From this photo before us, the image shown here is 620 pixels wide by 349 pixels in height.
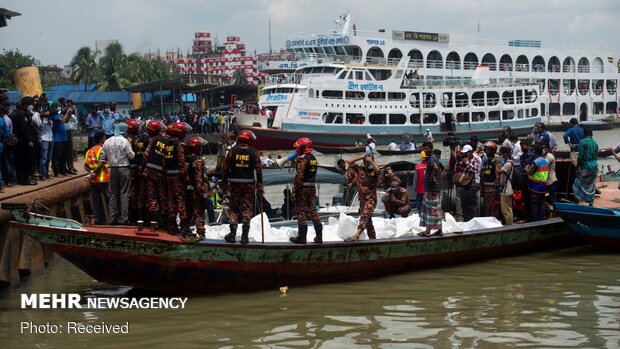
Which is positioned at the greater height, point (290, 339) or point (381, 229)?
point (381, 229)

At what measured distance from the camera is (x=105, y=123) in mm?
18078

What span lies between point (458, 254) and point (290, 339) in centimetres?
444

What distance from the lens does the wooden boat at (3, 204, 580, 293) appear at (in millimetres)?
10148

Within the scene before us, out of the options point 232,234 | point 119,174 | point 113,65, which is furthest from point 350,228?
point 113,65

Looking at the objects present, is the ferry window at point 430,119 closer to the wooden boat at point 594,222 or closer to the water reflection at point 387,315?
the wooden boat at point 594,222

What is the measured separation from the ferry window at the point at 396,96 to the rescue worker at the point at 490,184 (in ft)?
103

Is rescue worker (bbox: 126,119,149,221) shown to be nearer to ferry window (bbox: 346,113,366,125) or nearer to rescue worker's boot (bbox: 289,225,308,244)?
rescue worker's boot (bbox: 289,225,308,244)

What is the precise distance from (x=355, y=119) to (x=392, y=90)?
301cm

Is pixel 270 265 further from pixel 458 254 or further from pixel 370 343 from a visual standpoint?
pixel 458 254

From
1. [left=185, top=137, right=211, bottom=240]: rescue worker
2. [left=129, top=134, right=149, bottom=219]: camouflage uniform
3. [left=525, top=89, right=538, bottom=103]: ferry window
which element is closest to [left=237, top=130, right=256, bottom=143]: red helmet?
[left=185, top=137, right=211, bottom=240]: rescue worker

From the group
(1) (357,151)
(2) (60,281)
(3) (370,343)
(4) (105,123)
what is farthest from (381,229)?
(1) (357,151)

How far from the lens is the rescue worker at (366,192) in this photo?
11.8 metres

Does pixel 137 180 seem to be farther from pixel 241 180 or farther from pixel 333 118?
pixel 333 118

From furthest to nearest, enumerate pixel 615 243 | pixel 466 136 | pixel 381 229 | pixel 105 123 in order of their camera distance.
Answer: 1. pixel 466 136
2. pixel 105 123
3. pixel 615 243
4. pixel 381 229
